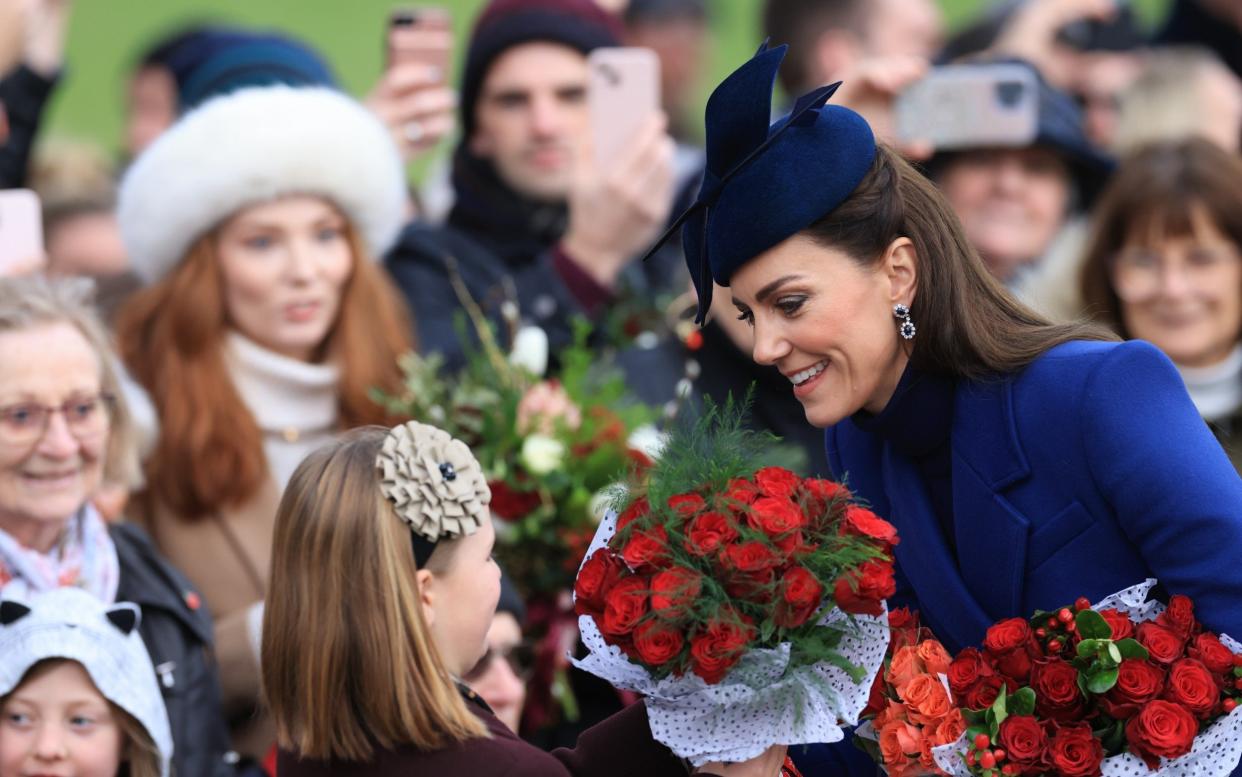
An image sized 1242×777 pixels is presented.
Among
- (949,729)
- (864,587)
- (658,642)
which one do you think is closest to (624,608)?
(658,642)

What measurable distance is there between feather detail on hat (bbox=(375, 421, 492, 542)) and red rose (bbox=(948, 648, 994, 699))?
0.94 meters

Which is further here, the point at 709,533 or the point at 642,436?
the point at 642,436

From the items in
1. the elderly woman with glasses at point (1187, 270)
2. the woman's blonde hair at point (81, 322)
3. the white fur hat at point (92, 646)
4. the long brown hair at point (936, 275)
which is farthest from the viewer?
the elderly woman with glasses at point (1187, 270)

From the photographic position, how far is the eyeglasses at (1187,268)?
214 inches

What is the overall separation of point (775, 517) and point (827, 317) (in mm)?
440

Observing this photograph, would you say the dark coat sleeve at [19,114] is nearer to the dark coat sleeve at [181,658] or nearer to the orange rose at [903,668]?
the dark coat sleeve at [181,658]

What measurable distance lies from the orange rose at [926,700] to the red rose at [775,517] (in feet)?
1.22

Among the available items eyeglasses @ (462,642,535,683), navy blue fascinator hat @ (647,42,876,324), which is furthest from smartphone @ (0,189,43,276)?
navy blue fascinator hat @ (647,42,876,324)

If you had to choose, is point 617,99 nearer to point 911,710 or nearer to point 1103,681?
point 911,710

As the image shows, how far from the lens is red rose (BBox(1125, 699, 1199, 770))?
287cm

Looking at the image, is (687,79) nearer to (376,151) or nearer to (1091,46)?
(1091,46)

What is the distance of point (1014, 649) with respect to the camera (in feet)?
9.78

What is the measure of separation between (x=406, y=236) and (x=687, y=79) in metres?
2.94

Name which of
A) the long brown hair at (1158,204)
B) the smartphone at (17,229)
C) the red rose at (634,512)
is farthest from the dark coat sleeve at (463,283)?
the red rose at (634,512)
